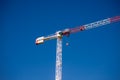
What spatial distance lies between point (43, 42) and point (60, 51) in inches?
222

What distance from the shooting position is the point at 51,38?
7456cm

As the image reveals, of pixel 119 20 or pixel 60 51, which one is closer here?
pixel 119 20

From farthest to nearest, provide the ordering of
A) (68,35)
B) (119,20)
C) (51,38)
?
(51,38) → (68,35) → (119,20)

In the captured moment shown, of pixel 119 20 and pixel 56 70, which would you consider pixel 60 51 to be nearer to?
pixel 56 70

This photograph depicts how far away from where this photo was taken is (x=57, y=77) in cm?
6819

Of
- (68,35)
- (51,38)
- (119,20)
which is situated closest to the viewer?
(119,20)

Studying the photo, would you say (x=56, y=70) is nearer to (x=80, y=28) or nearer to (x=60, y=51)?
(x=60, y=51)

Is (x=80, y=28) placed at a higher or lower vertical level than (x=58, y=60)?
higher

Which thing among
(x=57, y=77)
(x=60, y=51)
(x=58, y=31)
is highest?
(x=58, y=31)

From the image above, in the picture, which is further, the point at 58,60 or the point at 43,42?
the point at 43,42

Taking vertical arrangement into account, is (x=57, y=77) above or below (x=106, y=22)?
below

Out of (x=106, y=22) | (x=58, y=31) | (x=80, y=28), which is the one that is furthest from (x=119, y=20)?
(x=58, y=31)

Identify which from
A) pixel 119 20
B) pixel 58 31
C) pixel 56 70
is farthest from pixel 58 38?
pixel 119 20

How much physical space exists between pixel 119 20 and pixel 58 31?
1410 cm
